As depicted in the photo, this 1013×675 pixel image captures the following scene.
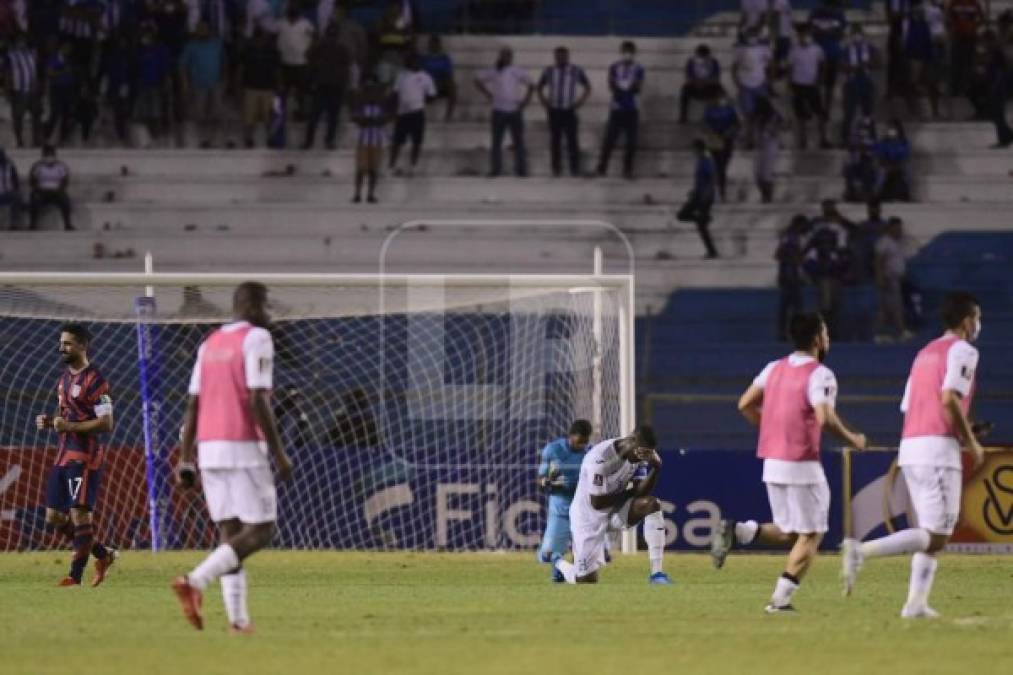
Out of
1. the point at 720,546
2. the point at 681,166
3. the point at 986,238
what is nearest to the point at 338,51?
the point at 681,166

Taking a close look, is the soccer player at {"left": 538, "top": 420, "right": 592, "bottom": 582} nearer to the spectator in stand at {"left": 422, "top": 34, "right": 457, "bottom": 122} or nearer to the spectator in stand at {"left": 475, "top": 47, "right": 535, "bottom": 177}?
the spectator in stand at {"left": 475, "top": 47, "right": 535, "bottom": 177}

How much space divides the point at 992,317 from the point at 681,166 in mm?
5585

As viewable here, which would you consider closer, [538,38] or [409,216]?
[409,216]

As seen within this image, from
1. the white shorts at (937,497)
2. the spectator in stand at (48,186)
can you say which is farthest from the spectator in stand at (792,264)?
the white shorts at (937,497)

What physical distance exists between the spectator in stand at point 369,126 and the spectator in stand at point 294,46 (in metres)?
1.24

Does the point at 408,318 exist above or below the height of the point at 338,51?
below

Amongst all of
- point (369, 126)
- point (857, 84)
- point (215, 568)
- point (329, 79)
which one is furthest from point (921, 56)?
point (215, 568)

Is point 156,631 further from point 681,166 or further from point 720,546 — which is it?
point 681,166

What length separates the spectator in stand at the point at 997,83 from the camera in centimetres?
3622

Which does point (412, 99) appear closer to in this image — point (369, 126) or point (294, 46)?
point (369, 126)

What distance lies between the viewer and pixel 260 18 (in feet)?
117

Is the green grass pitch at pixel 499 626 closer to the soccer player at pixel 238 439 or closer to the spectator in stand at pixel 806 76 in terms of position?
the soccer player at pixel 238 439

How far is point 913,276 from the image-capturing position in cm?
3425

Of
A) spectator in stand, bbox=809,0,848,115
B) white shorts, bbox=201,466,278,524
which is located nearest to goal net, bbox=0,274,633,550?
white shorts, bbox=201,466,278,524
